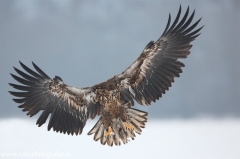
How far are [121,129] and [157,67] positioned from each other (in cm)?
84

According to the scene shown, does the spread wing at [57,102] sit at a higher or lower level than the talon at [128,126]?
higher

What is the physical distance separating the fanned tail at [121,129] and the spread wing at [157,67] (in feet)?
0.62

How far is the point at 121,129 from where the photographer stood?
19.7 feet

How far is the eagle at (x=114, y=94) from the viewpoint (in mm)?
5914

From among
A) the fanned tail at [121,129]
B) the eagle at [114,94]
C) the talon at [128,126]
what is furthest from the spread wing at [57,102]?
the talon at [128,126]

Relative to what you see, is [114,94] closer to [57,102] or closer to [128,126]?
[128,126]

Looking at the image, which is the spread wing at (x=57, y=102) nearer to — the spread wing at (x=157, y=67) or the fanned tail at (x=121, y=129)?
the fanned tail at (x=121, y=129)

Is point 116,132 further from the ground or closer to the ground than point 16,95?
closer to the ground

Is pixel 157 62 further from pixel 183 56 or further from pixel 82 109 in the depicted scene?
pixel 82 109

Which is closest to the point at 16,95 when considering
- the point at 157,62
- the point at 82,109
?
the point at 82,109

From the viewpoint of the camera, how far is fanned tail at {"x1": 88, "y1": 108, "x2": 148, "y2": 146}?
6.01 m

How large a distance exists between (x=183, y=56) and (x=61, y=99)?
1.51 m

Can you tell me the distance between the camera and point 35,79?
601 cm

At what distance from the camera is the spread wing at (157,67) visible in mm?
5910
